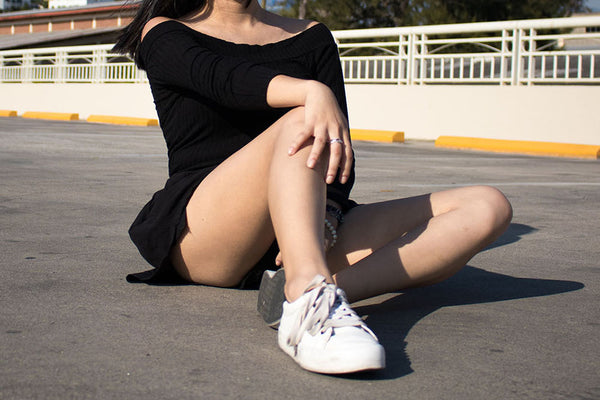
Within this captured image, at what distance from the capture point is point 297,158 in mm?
2068

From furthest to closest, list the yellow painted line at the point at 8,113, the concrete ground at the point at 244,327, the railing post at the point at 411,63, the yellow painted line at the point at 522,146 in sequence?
the yellow painted line at the point at 8,113, the railing post at the point at 411,63, the yellow painted line at the point at 522,146, the concrete ground at the point at 244,327

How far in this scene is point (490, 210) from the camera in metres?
2.34

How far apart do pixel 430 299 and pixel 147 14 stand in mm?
1299

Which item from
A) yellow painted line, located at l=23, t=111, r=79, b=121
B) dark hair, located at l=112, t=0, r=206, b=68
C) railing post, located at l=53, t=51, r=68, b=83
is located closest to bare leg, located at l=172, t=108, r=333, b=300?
dark hair, located at l=112, t=0, r=206, b=68

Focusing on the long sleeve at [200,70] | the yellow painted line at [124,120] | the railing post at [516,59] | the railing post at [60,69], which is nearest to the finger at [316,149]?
the long sleeve at [200,70]

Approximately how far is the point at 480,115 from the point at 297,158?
413 inches

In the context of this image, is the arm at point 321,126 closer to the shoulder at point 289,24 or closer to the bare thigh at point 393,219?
the bare thigh at point 393,219

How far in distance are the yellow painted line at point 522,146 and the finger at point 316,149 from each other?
28.5ft

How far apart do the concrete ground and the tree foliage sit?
25662 mm

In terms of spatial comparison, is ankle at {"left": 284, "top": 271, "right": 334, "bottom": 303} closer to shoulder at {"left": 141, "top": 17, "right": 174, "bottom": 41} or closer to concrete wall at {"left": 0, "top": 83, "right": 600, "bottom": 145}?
→ shoulder at {"left": 141, "top": 17, "right": 174, "bottom": 41}

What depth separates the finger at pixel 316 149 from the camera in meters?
2.04

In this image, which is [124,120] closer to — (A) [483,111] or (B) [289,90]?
(A) [483,111]

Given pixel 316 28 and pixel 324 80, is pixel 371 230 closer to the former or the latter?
pixel 324 80

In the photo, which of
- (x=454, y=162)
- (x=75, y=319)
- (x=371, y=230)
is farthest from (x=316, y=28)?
(x=454, y=162)
